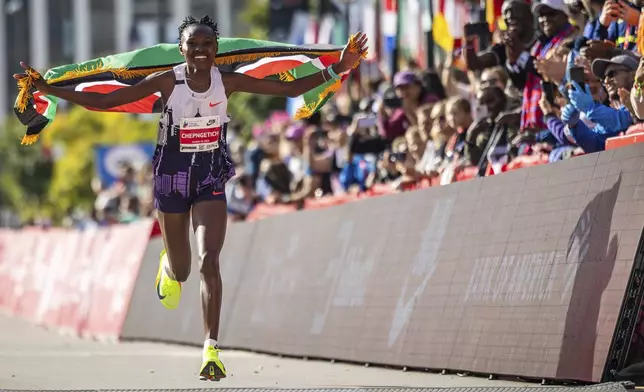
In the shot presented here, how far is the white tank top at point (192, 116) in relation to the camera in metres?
9.27

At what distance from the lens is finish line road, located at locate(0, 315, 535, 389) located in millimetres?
9164

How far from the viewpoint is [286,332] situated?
1259 cm

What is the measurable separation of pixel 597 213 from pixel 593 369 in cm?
89

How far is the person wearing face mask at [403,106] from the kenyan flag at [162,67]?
383 cm

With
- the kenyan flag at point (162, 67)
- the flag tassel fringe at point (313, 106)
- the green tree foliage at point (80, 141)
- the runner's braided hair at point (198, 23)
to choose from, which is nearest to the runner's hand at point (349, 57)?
the kenyan flag at point (162, 67)

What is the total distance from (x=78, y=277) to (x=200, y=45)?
12.3 meters

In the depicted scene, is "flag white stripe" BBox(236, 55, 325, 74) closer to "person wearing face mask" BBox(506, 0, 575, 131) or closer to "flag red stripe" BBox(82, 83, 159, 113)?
"flag red stripe" BBox(82, 83, 159, 113)

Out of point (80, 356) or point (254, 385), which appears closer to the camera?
point (254, 385)

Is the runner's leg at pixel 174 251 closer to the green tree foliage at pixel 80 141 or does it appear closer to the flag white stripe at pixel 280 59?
the flag white stripe at pixel 280 59

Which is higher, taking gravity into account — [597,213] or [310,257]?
[310,257]

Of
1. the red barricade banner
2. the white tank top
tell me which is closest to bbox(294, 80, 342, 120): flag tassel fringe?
the white tank top

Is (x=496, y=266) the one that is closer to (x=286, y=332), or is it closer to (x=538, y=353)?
(x=538, y=353)

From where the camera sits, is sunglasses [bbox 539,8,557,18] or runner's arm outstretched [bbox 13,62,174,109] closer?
runner's arm outstretched [bbox 13,62,174,109]

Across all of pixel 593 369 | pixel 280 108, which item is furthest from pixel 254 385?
pixel 280 108
